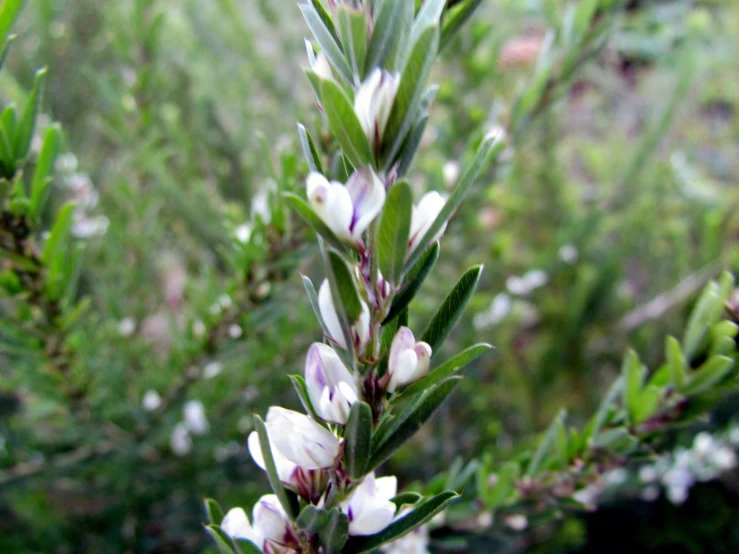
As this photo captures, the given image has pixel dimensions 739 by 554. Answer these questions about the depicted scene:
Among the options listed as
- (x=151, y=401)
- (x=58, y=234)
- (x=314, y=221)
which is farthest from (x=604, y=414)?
(x=151, y=401)

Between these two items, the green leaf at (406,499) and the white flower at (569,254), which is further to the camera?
the white flower at (569,254)

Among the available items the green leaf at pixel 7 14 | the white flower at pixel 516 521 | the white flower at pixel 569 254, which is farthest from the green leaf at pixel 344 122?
the white flower at pixel 569 254

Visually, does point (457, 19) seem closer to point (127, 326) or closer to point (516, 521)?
point (516, 521)

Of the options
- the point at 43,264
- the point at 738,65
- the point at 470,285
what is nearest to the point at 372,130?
the point at 470,285

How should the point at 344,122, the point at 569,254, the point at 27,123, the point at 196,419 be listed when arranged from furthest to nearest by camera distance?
the point at 569,254, the point at 196,419, the point at 27,123, the point at 344,122

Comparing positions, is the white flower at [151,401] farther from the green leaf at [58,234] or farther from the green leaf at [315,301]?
the green leaf at [315,301]

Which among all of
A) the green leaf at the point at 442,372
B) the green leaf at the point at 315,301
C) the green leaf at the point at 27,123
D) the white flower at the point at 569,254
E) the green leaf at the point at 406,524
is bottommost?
the white flower at the point at 569,254

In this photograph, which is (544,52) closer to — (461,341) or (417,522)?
(461,341)
